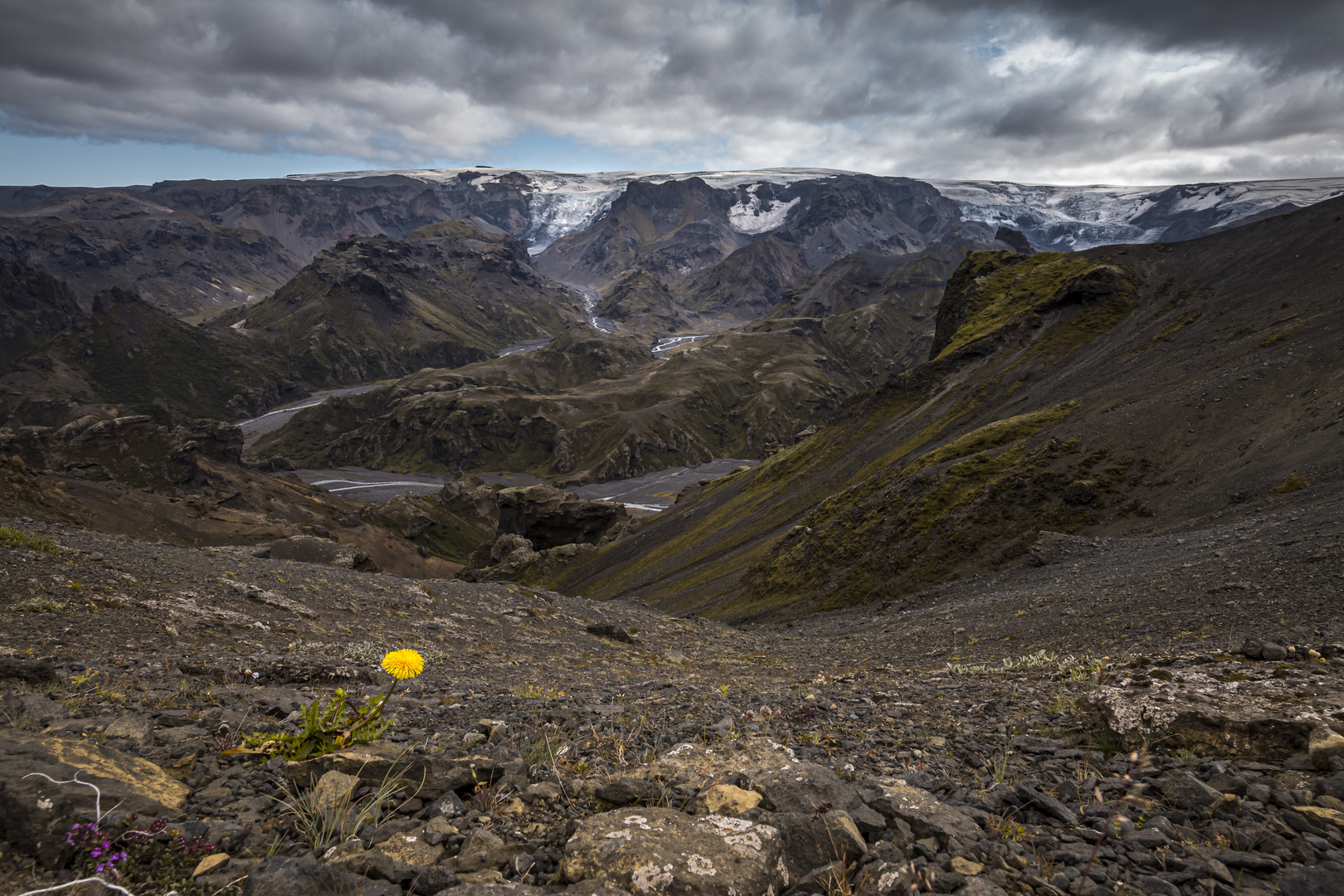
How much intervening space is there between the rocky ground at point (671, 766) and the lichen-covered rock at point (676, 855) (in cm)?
2

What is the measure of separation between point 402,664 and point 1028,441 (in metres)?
61.2

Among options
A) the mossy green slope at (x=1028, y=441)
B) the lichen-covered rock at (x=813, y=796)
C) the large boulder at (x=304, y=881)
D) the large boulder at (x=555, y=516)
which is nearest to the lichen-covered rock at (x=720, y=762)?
the lichen-covered rock at (x=813, y=796)

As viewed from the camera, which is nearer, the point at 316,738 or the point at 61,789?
the point at 61,789

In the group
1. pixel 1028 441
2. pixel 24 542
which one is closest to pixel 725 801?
pixel 24 542

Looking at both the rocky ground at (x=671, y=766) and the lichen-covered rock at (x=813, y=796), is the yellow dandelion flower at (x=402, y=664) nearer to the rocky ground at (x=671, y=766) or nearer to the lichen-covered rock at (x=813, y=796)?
the rocky ground at (x=671, y=766)

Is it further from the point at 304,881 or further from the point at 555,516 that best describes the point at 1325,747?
the point at 555,516

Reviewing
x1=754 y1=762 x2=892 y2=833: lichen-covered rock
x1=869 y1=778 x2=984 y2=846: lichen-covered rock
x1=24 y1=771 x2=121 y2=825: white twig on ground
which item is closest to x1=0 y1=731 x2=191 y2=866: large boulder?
x1=24 y1=771 x2=121 y2=825: white twig on ground

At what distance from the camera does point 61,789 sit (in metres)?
4.34

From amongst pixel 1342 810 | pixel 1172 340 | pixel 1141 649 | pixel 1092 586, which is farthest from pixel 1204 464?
pixel 1342 810

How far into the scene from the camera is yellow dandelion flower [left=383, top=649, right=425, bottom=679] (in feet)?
18.8

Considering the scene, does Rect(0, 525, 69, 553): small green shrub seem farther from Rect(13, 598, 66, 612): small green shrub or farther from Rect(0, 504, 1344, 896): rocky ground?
Rect(13, 598, 66, 612): small green shrub

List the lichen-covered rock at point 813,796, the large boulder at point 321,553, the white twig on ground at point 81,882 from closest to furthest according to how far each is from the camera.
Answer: the white twig on ground at point 81,882, the lichen-covered rock at point 813,796, the large boulder at point 321,553

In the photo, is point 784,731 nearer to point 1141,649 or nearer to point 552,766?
point 552,766

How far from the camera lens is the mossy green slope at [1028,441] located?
4312cm
